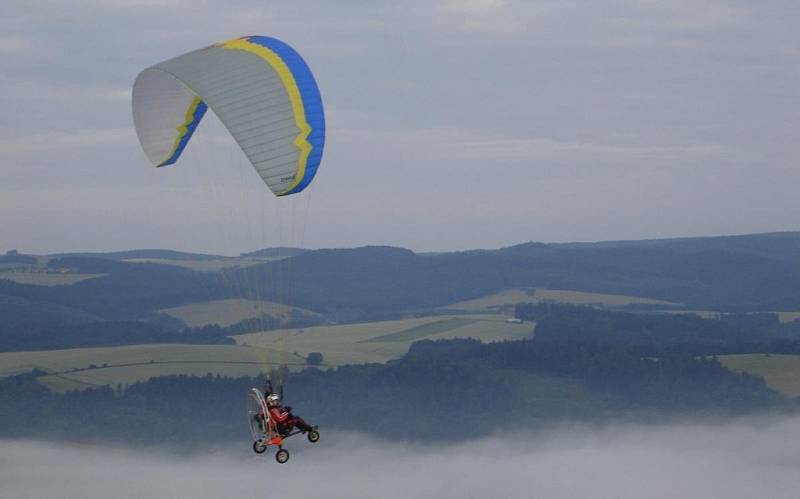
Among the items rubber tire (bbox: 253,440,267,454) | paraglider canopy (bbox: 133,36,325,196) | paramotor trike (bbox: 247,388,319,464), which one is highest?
paraglider canopy (bbox: 133,36,325,196)

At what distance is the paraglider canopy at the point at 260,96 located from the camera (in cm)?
4431

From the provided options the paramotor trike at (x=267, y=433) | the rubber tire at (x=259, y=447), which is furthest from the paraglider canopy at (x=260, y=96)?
the rubber tire at (x=259, y=447)

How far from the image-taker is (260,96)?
46.2 m

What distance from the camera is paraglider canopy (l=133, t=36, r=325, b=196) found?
44.3 meters

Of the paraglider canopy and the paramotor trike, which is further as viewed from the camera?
the paramotor trike

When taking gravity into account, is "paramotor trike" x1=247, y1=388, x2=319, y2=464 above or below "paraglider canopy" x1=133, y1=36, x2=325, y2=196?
below

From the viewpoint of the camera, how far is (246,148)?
44625mm

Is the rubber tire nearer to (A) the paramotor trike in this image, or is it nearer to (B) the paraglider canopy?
(A) the paramotor trike

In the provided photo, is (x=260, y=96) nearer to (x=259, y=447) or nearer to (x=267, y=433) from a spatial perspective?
(x=267, y=433)

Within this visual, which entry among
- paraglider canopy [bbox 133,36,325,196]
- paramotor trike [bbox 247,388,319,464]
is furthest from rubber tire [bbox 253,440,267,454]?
paraglider canopy [bbox 133,36,325,196]

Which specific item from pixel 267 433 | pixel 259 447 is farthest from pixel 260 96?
pixel 259 447

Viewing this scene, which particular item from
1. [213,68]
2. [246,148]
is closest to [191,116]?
[213,68]

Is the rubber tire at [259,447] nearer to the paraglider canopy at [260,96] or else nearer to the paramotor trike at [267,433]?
the paramotor trike at [267,433]

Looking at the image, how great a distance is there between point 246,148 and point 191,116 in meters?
9.16
